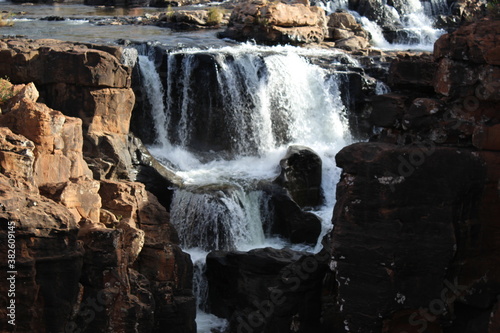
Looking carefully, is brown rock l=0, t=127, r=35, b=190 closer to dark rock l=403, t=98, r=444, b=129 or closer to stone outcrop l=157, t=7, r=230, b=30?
dark rock l=403, t=98, r=444, b=129

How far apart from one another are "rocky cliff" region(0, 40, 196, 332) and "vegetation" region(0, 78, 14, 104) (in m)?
0.04

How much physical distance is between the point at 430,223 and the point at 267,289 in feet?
10.9

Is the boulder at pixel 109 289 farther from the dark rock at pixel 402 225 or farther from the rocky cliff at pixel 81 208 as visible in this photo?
the dark rock at pixel 402 225

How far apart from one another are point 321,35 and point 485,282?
550 inches

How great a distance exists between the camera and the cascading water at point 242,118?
53.3 ft

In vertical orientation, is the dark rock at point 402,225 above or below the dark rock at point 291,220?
above

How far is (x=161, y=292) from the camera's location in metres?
11.4

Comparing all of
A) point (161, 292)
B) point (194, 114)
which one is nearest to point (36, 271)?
point (161, 292)

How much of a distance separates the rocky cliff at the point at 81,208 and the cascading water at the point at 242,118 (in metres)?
1.75

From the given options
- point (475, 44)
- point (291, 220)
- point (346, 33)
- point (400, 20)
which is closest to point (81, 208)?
point (291, 220)

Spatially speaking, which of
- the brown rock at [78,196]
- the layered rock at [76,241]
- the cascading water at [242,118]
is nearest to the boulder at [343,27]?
the cascading water at [242,118]

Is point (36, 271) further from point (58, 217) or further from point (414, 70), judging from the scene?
point (414, 70)

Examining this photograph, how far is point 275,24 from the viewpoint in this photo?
71.6 feet

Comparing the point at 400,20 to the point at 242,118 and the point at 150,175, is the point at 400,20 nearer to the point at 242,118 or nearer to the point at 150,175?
the point at 242,118
